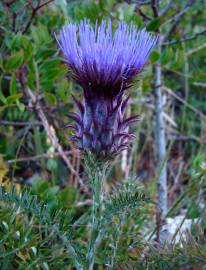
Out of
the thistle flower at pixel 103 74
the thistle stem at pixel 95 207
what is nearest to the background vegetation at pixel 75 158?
the thistle stem at pixel 95 207

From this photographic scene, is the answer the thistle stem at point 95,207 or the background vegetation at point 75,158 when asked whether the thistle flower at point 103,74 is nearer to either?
the thistle stem at point 95,207

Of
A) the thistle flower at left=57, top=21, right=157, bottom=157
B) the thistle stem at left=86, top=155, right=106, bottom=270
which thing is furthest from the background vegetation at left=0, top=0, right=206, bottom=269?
the thistle flower at left=57, top=21, right=157, bottom=157

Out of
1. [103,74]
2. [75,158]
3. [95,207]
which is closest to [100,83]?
[103,74]

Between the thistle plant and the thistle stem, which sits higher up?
the thistle plant

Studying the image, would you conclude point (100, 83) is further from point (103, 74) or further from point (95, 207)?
point (95, 207)

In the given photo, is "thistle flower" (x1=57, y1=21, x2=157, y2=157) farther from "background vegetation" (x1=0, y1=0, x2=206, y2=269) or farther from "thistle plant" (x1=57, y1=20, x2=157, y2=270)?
"background vegetation" (x1=0, y1=0, x2=206, y2=269)
